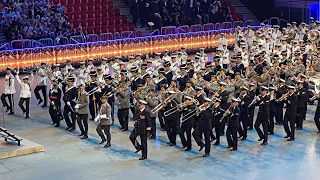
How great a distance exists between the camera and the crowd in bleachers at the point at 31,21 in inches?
1152

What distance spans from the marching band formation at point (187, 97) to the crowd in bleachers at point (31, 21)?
5610mm

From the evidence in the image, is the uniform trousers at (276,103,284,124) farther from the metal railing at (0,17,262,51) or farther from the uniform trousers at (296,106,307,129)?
the metal railing at (0,17,262,51)

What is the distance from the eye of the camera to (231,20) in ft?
120

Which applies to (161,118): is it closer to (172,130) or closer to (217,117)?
(172,130)

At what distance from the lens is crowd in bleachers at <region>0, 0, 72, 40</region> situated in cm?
A: 2925

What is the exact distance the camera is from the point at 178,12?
3525 cm

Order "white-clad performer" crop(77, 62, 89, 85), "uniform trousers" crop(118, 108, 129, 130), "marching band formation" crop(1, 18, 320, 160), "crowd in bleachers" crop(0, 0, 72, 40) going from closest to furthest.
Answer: "marching band formation" crop(1, 18, 320, 160) → "uniform trousers" crop(118, 108, 129, 130) → "white-clad performer" crop(77, 62, 89, 85) → "crowd in bleachers" crop(0, 0, 72, 40)

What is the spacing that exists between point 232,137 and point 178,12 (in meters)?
17.5

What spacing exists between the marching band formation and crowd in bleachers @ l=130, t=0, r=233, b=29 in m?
9.24

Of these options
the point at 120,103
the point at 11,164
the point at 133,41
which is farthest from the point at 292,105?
the point at 133,41

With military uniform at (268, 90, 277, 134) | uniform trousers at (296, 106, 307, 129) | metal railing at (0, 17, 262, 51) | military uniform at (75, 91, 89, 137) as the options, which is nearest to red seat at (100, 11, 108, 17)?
metal railing at (0, 17, 262, 51)

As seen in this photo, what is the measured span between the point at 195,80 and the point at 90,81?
328cm

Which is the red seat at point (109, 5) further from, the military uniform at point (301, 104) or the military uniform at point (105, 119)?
the military uniform at point (105, 119)

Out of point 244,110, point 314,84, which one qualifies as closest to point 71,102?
point 244,110
